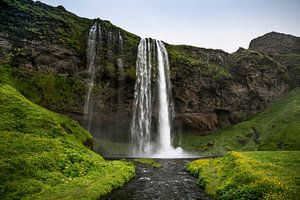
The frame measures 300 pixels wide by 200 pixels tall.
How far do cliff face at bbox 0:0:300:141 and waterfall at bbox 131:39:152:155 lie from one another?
2.00 meters

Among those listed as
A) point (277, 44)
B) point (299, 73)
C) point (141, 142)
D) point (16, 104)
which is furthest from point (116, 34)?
point (277, 44)

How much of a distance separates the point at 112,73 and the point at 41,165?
1971 inches

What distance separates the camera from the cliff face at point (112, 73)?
6291 cm

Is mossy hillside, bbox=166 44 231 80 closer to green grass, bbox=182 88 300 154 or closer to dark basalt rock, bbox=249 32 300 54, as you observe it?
green grass, bbox=182 88 300 154

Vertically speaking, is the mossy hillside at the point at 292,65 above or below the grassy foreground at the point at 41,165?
above

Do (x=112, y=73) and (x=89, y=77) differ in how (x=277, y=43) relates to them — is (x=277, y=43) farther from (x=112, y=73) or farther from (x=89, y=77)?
(x=89, y=77)

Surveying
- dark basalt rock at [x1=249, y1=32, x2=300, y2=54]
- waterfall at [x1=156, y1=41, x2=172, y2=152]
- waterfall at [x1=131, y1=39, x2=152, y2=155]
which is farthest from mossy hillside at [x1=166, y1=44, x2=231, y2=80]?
dark basalt rock at [x1=249, y1=32, x2=300, y2=54]

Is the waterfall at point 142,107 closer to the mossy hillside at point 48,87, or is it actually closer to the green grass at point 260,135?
the mossy hillside at point 48,87

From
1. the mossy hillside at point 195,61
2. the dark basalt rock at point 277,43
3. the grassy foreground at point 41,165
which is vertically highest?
the dark basalt rock at point 277,43

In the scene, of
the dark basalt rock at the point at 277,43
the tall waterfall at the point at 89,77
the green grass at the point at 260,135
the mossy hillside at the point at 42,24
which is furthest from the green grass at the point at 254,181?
the dark basalt rock at the point at 277,43

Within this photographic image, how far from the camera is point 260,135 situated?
8356cm

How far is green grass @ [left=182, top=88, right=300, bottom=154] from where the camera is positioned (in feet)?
229

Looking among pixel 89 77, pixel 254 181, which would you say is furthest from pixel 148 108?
pixel 254 181

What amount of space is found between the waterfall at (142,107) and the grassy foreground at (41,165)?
3770cm
